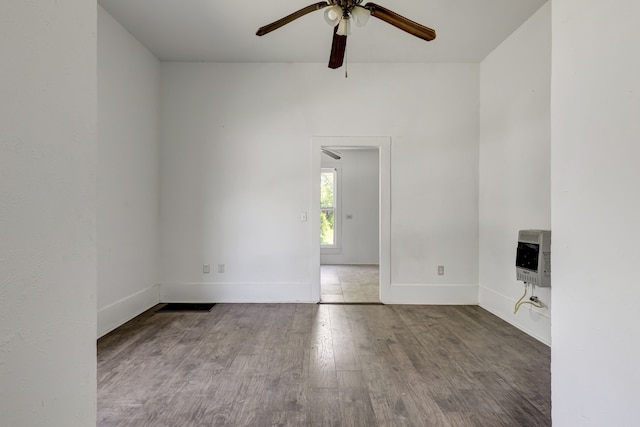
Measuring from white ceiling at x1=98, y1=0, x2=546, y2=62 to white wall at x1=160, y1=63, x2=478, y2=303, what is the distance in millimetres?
244

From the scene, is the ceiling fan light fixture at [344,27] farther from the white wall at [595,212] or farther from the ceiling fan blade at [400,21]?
the white wall at [595,212]

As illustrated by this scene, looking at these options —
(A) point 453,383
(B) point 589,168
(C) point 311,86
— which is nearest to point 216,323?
(A) point 453,383

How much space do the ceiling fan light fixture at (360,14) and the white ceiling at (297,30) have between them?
2.60 feet

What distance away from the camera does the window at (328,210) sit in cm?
800

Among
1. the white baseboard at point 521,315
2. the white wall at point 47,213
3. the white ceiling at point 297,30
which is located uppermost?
the white ceiling at point 297,30

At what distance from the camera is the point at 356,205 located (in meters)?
7.96

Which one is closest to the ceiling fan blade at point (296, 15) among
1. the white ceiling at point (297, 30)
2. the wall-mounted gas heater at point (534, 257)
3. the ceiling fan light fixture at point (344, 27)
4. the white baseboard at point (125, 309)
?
the ceiling fan light fixture at point (344, 27)

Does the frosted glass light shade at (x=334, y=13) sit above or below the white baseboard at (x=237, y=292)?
above

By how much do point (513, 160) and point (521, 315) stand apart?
1552 millimetres

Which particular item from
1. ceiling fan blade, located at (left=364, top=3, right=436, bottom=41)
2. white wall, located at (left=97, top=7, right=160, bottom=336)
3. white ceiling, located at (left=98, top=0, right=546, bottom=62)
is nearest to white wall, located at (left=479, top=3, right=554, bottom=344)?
white ceiling, located at (left=98, top=0, right=546, bottom=62)

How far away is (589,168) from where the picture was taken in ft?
4.22

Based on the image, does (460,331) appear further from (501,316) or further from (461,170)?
(461,170)

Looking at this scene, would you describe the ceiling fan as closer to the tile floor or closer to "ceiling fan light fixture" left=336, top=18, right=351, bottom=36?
"ceiling fan light fixture" left=336, top=18, right=351, bottom=36

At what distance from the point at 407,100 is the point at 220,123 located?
7.70 feet
